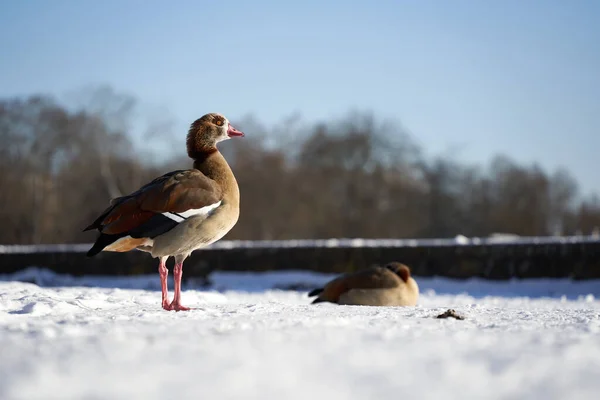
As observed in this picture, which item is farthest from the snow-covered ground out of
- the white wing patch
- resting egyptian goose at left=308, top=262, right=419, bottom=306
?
resting egyptian goose at left=308, top=262, right=419, bottom=306

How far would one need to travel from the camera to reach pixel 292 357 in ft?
11.6

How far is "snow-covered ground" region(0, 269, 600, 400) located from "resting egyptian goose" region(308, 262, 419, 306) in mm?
3182

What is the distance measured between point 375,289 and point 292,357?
5413 millimetres

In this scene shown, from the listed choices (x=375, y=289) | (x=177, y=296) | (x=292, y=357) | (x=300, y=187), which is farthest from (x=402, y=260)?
(x=300, y=187)

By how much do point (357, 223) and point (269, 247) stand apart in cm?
3172

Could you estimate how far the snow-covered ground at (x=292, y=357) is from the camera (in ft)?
9.77

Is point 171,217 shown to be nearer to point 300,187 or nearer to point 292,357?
point 292,357

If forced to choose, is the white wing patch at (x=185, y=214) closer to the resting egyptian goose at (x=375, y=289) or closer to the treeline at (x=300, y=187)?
the resting egyptian goose at (x=375, y=289)

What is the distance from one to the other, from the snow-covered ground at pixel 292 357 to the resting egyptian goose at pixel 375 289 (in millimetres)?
3182

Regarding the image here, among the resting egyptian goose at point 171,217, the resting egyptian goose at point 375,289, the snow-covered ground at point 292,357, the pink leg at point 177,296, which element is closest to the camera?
the snow-covered ground at point 292,357

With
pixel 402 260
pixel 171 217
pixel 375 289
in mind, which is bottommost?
pixel 375 289

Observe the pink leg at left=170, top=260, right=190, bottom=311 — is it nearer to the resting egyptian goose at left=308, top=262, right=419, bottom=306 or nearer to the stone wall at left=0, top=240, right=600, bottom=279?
the resting egyptian goose at left=308, top=262, right=419, bottom=306

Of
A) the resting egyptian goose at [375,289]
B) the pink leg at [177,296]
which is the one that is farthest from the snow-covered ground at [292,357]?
the resting egyptian goose at [375,289]

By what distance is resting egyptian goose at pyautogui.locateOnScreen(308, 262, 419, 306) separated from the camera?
882cm
